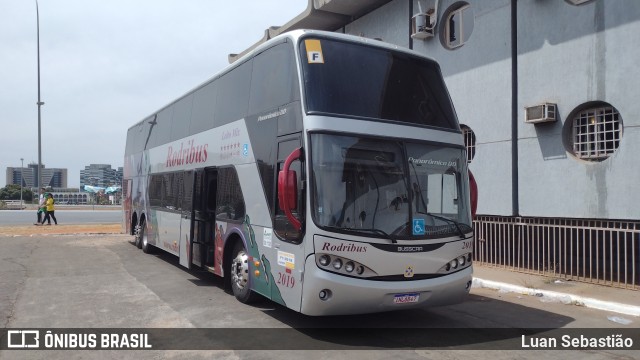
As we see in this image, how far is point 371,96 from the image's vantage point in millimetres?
6523

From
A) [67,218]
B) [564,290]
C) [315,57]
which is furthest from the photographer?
[67,218]

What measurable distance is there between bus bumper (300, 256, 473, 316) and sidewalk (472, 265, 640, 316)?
12.1 feet

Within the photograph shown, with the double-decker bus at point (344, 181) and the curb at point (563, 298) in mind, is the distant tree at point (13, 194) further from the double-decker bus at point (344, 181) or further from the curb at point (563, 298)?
the curb at point (563, 298)

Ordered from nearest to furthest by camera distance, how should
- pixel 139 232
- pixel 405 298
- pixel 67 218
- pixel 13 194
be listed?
pixel 405 298
pixel 139 232
pixel 67 218
pixel 13 194

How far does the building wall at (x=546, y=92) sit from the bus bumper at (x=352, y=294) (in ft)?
18.3

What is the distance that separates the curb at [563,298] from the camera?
25.0ft

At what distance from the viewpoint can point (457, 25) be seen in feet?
43.4

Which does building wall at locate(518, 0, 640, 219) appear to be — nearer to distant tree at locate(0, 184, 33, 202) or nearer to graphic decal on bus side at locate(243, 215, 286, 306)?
graphic decal on bus side at locate(243, 215, 286, 306)

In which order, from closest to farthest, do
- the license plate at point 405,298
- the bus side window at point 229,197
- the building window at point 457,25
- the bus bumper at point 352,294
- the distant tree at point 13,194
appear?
the bus bumper at point 352,294 → the license plate at point 405,298 → the bus side window at point 229,197 → the building window at point 457,25 → the distant tree at point 13,194

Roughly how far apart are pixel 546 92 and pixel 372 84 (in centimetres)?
583

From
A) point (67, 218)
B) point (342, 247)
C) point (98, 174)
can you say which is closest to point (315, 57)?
point (342, 247)

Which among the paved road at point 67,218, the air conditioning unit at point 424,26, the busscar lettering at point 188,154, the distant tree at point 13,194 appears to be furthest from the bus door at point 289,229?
the distant tree at point 13,194

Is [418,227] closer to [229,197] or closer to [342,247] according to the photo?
[342,247]

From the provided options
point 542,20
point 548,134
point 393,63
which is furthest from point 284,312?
point 542,20
